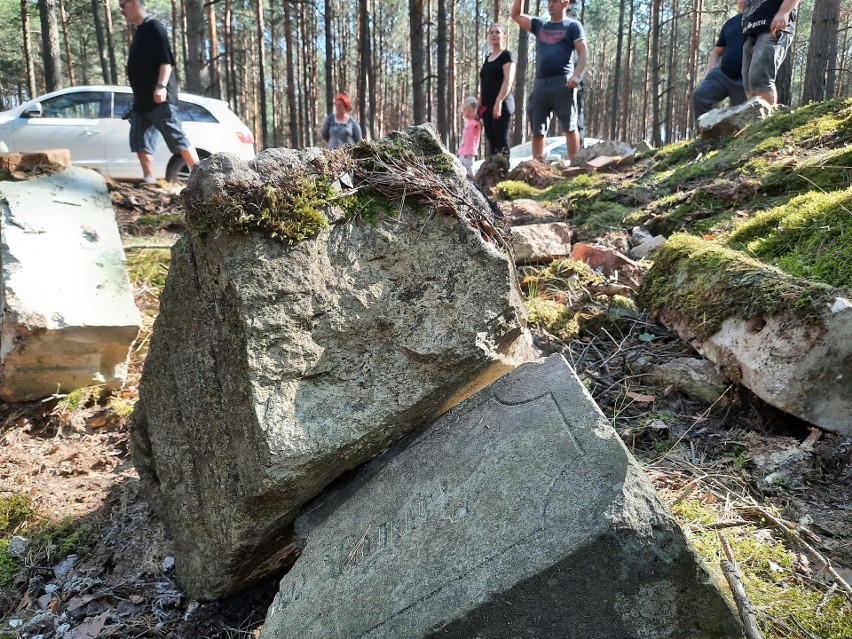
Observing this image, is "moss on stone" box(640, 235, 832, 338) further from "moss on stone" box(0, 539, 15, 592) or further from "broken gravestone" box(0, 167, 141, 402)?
"moss on stone" box(0, 539, 15, 592)

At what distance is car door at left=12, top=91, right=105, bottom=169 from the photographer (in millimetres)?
9516

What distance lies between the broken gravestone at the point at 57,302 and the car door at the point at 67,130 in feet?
21.3

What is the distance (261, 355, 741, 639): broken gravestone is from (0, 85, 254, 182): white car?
8.85 meters

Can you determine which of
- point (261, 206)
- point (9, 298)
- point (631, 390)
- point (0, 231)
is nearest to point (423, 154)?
point (261, 206)

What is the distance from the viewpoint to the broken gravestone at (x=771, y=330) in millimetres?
2355

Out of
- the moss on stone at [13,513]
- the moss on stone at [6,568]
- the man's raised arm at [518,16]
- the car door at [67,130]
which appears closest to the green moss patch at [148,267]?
the moss on stone at [13,513]

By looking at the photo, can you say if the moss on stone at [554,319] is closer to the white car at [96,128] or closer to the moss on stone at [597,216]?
the moss on stone at [597,216]

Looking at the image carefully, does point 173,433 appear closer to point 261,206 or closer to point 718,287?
point 261,206

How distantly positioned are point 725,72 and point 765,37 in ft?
4.85

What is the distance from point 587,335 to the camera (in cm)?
348

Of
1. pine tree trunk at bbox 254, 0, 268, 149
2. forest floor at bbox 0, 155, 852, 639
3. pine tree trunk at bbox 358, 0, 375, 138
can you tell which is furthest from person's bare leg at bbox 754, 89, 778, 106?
pine tree trunk at bbox 254, 0, 268, 149

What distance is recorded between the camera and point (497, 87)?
Answer: 8.13 m

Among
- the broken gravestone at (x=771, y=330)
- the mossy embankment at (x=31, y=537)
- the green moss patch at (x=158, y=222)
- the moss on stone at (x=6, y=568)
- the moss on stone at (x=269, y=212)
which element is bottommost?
the moss on stone at (x=6, y=568)

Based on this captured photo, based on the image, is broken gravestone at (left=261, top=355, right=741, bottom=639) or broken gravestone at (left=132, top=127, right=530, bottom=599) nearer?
broken gravestone at (left=261, top=355, right=741, bottom=639)
